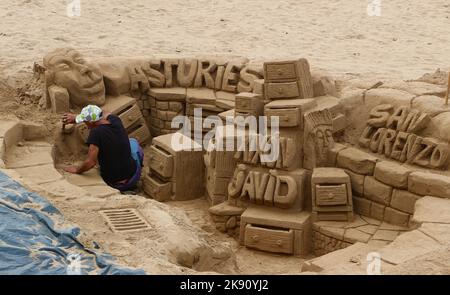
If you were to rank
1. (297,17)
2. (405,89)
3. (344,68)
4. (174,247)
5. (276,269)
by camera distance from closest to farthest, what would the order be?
1. (174,247)
2. (276,269)
3. (405,89)
4. (344,68)
5. (297,17)

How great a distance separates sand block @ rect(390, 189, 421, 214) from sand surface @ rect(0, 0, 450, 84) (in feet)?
12.8

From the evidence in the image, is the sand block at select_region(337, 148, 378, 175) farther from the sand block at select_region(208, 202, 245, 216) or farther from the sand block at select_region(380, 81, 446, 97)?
the sand block at select_region(208, 202, 245, 216)

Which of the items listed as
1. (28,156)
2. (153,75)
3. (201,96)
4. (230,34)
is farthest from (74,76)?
(230,34)

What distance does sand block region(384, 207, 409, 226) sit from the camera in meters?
7.43

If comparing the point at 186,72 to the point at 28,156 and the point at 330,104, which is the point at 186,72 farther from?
the point at 28,156

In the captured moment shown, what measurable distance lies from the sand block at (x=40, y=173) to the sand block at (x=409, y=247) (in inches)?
130

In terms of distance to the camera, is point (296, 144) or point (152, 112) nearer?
point (296, 144)

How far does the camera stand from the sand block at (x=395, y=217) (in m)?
7.43

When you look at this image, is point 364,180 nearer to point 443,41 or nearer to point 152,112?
point 152,112

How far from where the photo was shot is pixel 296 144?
7801mm

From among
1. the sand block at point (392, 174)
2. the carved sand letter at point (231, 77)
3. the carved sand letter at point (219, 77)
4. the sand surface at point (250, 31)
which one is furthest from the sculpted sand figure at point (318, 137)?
the sand surface at point (250, 31)
